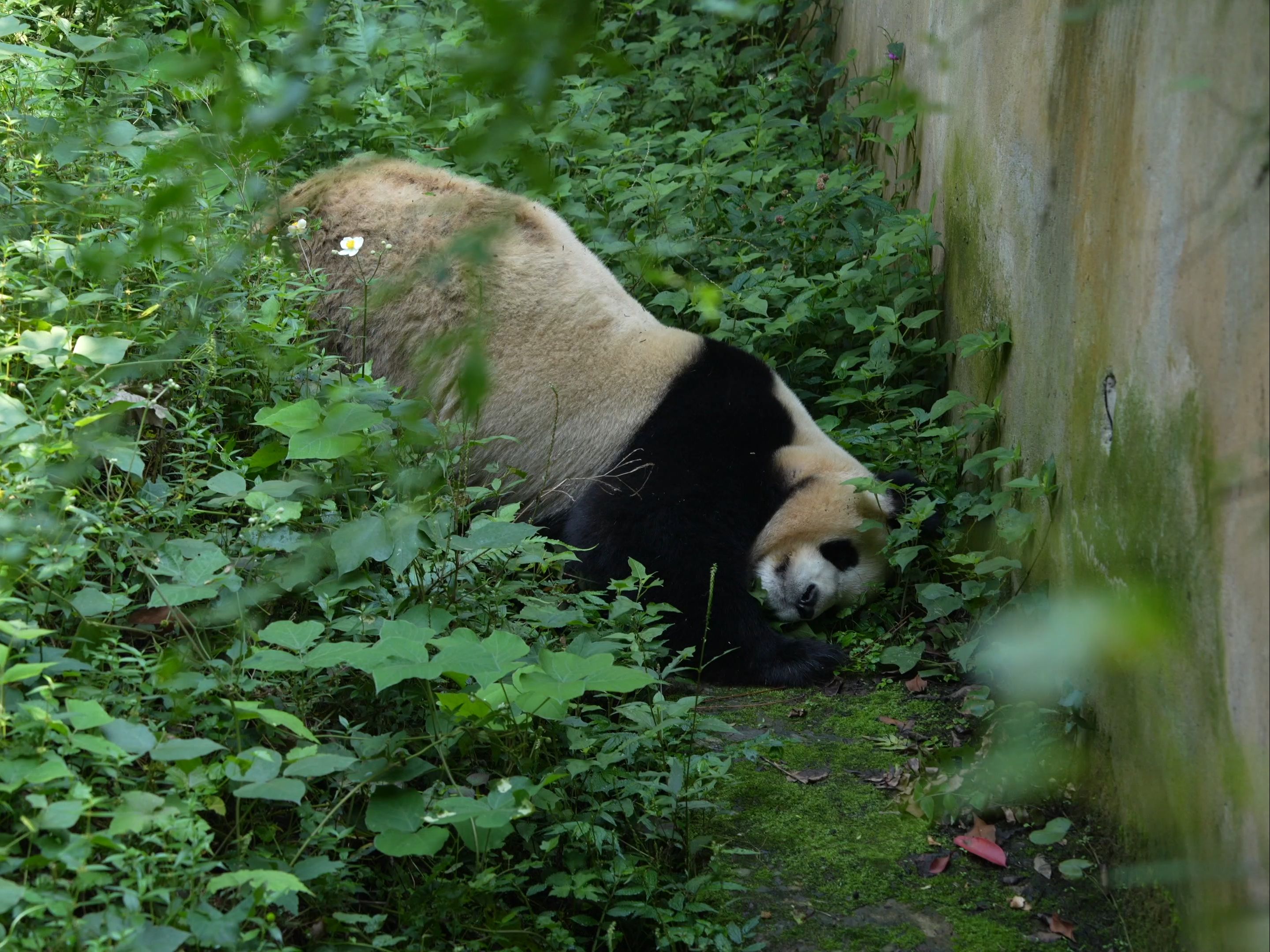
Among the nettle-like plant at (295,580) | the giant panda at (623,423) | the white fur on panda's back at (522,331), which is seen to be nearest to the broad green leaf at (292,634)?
the nettle-like plant at (295,580)

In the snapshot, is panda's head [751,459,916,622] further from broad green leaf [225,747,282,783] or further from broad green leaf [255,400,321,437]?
broad green leaf [225,747,282,783]

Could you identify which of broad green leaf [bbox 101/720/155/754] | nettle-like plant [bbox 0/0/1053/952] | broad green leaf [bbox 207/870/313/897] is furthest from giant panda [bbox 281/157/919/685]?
broad green leaf [bbox 207/870/313/897]

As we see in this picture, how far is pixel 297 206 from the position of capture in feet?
14.9

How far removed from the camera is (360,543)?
2.77 m

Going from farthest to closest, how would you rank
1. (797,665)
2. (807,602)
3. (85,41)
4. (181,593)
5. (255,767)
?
(85,41) → (807,602) → (797,665) → (181,593) → (255,767)

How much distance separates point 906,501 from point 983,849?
153cm

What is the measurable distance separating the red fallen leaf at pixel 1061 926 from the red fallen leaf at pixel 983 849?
0.61ft

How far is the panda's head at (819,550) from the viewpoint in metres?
4.18

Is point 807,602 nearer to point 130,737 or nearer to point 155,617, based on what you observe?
point 155,617

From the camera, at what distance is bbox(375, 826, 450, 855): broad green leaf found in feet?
7.08

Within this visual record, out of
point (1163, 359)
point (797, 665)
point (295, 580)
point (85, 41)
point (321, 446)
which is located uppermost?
point (85, 41)

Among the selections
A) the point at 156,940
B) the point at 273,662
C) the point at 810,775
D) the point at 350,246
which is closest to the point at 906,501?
the point at 810,775

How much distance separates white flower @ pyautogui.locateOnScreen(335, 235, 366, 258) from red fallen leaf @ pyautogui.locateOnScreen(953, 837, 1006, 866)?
→ 291 centimetres

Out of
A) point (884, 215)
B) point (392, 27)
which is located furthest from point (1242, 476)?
point (392, 27)
